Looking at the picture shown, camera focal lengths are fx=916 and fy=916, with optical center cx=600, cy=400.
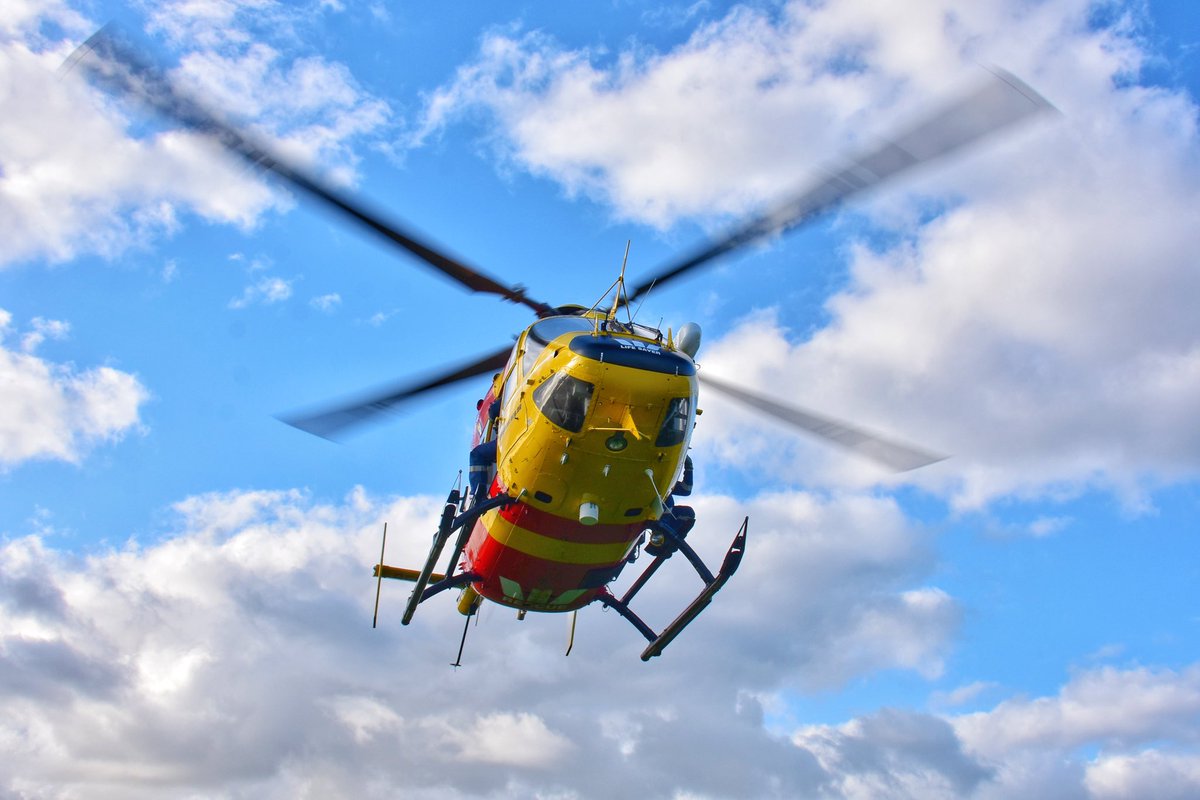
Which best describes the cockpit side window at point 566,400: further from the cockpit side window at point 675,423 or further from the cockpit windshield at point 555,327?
the cockpit windshield at point 555,327

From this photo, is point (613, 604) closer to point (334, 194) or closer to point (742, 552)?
point (742, 552)

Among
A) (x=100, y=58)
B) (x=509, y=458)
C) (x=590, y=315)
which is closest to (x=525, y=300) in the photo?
(x=590, y=315)

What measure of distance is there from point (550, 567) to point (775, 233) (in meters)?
7.17

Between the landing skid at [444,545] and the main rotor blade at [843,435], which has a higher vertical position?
the main rotor blade at [843,435]

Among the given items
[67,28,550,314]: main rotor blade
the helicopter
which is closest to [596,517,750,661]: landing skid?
the helicopter

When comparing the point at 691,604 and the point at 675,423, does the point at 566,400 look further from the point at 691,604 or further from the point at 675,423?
the point at 691,604

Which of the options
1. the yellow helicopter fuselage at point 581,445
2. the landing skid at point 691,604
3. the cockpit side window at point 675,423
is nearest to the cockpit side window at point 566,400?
the yellow helicopter fuselage at point 581,445

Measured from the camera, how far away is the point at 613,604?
18.9 meters

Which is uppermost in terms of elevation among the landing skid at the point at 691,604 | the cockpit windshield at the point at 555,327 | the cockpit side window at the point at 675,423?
the cockpit windshield at the point at 555,327

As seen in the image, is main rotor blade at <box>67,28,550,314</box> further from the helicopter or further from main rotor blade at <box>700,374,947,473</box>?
Answer: main rotor blade at <box>700,374,947,473</box>

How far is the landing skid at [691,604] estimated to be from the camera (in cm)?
1600

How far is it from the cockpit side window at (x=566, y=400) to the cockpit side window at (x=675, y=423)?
1.27 metres

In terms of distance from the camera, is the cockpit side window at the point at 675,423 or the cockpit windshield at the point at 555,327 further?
the cockpit windshield at the point at 555,327

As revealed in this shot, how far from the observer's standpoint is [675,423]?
1445 centimetres
